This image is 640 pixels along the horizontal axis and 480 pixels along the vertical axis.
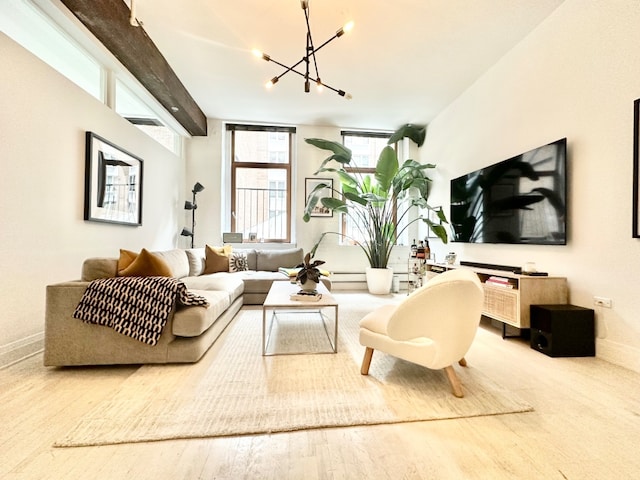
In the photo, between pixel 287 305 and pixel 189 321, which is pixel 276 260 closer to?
pixel 287 305

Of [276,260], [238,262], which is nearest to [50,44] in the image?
[238,262]

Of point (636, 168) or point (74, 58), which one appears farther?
point (74, 58)

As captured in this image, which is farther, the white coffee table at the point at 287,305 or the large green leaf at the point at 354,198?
the large green leaf at the point at 354,198

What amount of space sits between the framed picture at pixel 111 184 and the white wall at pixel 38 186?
0.22 ft

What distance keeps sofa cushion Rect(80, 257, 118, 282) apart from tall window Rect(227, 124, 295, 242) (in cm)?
325

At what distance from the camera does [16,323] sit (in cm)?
208

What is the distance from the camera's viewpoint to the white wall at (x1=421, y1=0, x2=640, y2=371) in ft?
6.76

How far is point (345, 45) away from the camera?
3.09m

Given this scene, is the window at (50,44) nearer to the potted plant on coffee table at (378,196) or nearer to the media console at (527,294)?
the potted plant on coffee table at (378,196)

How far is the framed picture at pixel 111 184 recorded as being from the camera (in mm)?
2752

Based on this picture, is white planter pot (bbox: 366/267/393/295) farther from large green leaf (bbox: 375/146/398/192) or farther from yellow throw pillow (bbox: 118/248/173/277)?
yellow throw pillow (bbox: 118/248/173/277)

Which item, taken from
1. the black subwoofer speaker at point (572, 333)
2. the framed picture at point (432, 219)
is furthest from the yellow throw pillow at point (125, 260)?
the framed picture at point (432, 219)

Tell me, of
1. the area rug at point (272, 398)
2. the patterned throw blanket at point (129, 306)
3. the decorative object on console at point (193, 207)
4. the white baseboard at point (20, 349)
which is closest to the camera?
the area rug at point (272, 398)

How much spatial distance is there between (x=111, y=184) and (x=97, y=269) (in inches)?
58.3
